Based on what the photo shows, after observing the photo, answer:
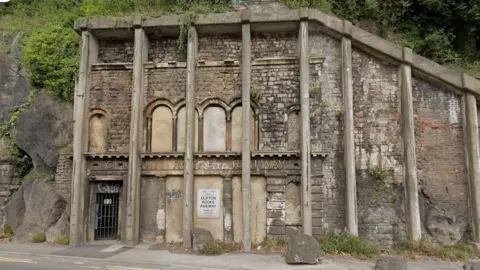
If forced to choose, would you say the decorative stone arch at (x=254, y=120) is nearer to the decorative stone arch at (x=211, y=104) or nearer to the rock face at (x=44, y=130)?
the decorative stone arch at (x=211, y=104)

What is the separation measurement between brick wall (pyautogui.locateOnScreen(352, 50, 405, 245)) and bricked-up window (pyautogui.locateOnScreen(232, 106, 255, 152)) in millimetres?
3553

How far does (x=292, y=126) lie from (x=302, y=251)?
4.44 m

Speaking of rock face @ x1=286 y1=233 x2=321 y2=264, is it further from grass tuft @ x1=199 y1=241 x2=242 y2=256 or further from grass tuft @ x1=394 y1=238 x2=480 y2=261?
grass tuft @ x1=394 y1=238 x2=480 y2=261

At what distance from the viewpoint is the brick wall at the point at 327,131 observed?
11825mm

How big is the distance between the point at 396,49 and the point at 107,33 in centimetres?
1037

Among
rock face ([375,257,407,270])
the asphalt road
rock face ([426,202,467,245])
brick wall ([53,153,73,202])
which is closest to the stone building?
rock face ([426,202,467,245])

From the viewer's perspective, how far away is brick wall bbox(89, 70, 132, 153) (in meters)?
13.0

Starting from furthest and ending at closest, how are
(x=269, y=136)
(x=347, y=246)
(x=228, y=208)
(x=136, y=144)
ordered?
(x=269, y=136)
(x=136, y=144)
(x=228, y=208)
(x=347, y=246)

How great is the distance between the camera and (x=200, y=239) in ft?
37.0

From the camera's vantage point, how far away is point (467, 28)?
50.3ft

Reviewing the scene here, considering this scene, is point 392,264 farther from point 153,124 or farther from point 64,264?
point 153,124

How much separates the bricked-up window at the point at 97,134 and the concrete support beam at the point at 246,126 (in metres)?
5.24

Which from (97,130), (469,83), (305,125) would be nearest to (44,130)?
(97,130)

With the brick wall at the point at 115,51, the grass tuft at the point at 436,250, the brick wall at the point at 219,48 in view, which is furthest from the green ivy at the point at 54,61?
the grass tuft at the point at 436,250
